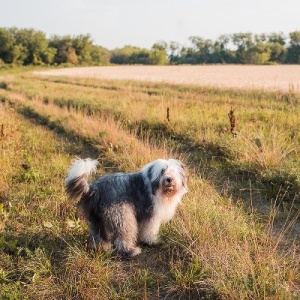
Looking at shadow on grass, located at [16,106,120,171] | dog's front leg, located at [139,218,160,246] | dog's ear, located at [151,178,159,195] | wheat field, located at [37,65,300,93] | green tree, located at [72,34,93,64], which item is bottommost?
dog's front leg, located at [139,218,160,246]

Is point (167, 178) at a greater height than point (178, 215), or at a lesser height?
greater

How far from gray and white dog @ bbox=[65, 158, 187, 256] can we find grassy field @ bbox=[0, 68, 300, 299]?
0.19 m

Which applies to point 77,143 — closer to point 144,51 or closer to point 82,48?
point 82,48

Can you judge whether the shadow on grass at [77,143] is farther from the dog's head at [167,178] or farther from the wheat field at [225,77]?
the wheat field at [225,77]

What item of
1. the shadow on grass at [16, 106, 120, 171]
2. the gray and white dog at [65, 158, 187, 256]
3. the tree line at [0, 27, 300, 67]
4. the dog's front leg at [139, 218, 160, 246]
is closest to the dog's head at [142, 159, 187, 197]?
the gray and white dog at [65, 158, 187, 256]

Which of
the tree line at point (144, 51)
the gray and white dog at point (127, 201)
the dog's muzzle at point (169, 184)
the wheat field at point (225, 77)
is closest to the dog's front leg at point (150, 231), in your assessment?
the gray and white dog at point (127, 201)

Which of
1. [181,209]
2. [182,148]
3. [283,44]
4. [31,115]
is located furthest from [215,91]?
[283,44]

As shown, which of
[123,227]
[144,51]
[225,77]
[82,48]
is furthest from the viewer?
[144,51]

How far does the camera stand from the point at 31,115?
538 inches

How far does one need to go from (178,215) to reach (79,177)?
4.62 feet

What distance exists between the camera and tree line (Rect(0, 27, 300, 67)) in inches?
2795

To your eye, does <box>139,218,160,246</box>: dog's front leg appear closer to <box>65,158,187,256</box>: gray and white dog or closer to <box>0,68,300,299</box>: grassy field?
<box>65,158,187,256</box>: gray and white dog

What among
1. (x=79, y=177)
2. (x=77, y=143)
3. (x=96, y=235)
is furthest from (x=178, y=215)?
(x=77, y=143)

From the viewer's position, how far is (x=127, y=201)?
405cm
